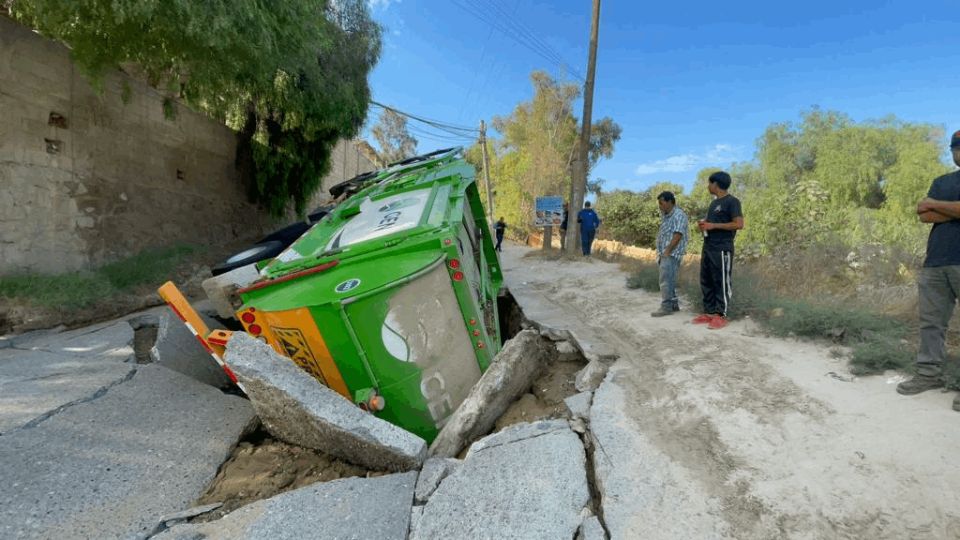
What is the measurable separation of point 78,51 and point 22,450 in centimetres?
443

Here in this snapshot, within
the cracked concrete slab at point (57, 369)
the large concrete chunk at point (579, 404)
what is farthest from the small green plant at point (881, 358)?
the cracked concrete slab at point (57, 369)

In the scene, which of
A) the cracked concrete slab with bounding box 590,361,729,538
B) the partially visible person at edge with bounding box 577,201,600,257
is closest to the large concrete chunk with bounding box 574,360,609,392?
the cracked concrete slab with bounding box 590,361,729,538

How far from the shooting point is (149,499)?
241 centimetres

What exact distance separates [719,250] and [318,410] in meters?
3.56

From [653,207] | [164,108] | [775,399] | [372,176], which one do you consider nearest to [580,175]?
[372,176]

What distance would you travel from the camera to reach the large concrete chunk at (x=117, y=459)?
7.22 ft

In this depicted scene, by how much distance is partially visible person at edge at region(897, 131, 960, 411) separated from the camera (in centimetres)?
264

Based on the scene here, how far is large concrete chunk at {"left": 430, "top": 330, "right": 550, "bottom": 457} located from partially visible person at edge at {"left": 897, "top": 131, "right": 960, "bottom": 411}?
83.3 inches

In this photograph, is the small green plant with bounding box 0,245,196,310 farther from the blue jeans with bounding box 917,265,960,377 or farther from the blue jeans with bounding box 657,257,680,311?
the blue jeans with bounding box 917,265,960,377

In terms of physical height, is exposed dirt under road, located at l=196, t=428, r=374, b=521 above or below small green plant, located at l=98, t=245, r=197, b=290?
below

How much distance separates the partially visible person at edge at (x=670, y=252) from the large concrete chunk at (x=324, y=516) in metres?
3.28

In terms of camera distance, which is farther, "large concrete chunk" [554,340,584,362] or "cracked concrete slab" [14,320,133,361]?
"cracked concrete slab" [14,320,133,361]

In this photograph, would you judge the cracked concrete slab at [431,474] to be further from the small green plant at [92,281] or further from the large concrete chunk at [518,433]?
the small green plant at [92,281]

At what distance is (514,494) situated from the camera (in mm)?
2221
